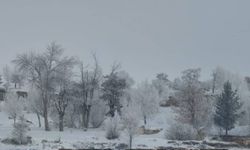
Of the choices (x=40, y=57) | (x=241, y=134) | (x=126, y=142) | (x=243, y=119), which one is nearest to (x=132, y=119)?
(x=126, y=142)

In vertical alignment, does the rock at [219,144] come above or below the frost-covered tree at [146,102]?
below

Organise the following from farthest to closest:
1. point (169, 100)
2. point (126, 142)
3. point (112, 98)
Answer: point (169, 100), point (112, 98), point (126, 142)

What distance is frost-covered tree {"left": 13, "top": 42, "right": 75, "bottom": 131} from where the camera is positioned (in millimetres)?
61812

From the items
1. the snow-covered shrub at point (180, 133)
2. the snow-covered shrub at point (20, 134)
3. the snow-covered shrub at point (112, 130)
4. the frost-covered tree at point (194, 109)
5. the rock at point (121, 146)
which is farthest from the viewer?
the frost-covered tree at point (194, 109)

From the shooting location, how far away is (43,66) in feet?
204

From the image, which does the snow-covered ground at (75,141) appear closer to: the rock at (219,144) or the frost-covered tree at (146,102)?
the rock at (219,144)

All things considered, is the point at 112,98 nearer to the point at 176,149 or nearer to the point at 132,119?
the point at 132,119

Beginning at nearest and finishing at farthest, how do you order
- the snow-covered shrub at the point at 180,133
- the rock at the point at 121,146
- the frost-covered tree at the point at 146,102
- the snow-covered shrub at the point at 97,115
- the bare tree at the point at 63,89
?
the rock at the point at 121,146, the snow-covered shrub at the point at 180,133, the bare tree at the point at 63,89, the snow-covered shrub at the point at 97,115, the frost-covered tree at the point at 146,102

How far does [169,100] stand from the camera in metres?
106

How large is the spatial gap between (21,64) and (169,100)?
50.7 m

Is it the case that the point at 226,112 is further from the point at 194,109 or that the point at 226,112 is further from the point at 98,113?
the point at 98,113

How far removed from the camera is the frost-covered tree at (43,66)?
203 ft

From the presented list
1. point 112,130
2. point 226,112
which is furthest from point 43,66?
point 226,112

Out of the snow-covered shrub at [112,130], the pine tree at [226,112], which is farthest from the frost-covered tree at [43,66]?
the pine tree at [226,112]
